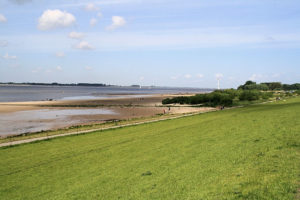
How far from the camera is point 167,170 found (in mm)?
13555

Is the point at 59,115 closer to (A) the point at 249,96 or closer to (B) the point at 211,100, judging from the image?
(B) the point at 211,100

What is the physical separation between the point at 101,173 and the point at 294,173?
949 centimetres

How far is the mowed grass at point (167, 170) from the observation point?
9914 mm

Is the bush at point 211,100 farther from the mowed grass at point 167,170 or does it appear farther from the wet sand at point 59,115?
the mowed grass at point 167,170

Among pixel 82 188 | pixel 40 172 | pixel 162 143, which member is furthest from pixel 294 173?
pixel 40 172

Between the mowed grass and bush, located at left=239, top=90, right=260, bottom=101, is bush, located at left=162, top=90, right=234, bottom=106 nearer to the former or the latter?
bush, located at left=239, top=90, right=260, bottom=101

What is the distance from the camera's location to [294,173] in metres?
9.94

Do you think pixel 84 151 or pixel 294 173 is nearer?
pixel 294 173

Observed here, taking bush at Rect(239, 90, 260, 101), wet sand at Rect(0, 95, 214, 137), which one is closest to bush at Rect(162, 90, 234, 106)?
bush at Rect(239, 90, 260, 101)

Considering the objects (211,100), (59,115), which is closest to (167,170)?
(59,115)

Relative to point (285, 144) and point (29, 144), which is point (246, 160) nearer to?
point (285, 144)

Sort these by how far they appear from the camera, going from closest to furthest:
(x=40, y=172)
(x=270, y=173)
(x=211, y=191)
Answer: (x=211, y=191)
(x=270, y=173)
(x=40, y=172)

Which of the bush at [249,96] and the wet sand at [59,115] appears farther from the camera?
the bush at [249,96]

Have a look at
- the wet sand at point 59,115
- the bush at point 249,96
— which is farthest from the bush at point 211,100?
the wet sand at point 59,115
